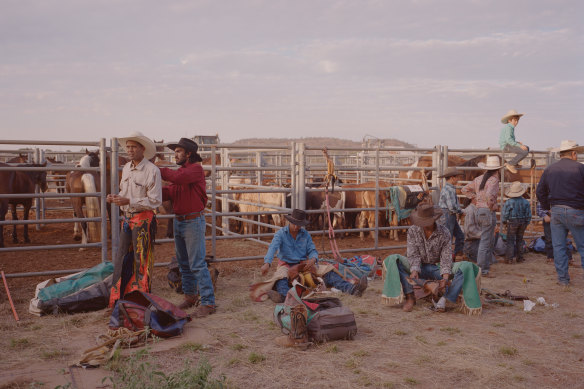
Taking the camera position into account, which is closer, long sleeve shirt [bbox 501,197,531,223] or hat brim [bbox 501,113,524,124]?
long sleeve shirt [bbox 501,197,531,223]

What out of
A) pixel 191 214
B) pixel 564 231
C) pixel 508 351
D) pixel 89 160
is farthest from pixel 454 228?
pixel 89 160

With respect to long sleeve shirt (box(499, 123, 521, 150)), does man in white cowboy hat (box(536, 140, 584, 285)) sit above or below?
below

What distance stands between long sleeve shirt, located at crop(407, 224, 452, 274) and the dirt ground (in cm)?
60

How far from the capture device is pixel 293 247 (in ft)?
→ 20.9

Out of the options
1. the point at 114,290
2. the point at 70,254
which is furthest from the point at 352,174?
the point at 114,290

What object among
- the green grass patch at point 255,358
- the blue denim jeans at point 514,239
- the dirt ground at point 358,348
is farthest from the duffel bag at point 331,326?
the blue denim jeans at point 514,239

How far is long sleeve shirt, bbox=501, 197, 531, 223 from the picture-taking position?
8.52 meters

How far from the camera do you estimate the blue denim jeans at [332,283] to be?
612 cm

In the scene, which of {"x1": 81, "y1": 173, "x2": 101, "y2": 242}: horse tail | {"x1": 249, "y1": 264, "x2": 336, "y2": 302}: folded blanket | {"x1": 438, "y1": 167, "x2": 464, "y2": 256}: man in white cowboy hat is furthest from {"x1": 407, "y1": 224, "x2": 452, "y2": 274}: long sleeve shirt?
{"x1": 81, "y1": 173, "x2": 101, "y2": 242}: horse tail

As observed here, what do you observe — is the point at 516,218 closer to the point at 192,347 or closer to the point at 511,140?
the point at 511,140

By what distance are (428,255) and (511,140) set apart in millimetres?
4287

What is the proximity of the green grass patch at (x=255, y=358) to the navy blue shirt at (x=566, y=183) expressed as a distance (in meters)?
4.88

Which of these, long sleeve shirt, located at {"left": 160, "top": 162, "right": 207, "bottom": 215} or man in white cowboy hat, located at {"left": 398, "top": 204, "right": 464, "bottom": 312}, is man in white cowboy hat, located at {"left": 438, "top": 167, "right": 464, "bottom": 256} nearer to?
man in white cowboy hat, located at {"left": 398, "top": 204, "right": 464, "bottom": 312}

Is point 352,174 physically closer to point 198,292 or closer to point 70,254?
point 70,254
